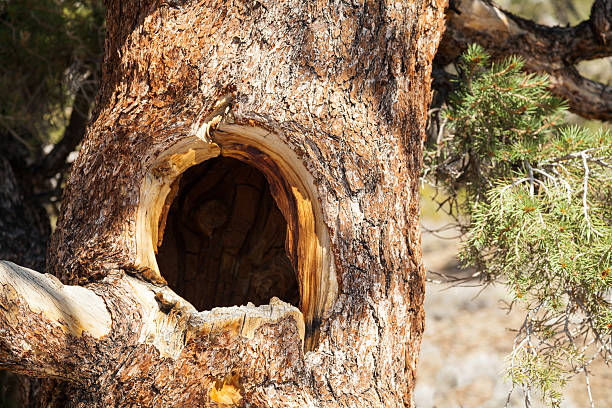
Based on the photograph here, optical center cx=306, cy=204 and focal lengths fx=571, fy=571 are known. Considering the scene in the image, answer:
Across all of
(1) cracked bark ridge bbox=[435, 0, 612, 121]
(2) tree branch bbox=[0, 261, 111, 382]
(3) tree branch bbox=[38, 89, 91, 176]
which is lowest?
(2) tree branch bbox=[0, 261, 111, 382]

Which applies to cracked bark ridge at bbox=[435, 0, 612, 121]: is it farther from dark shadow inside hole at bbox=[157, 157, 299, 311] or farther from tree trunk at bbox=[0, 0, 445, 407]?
dark shadow inside hole at bbox=[157, 157, 299, 311]

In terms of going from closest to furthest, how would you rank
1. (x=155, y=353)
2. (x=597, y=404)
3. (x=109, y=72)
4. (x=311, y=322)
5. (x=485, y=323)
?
1. (x=155, y=353)
2. (x=311, y=322)
3. (x=109, y=72)
4. (x=597, y=404)
5. (x=485, y=323)

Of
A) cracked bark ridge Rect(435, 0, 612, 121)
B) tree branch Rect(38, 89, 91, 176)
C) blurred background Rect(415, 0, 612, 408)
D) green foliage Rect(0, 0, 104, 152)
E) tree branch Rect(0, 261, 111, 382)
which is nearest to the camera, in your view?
tree branch Rect(0, 261, 111, 382)

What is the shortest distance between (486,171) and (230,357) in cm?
167

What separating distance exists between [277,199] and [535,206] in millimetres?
1006

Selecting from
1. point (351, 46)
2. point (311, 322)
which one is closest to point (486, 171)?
point (351, 46)

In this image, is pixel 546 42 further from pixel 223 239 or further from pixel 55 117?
pixel 55 117

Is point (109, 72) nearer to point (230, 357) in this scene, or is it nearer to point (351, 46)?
point (351, 46)

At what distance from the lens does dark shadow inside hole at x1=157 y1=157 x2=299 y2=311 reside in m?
2.67

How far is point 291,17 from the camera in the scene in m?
1.90

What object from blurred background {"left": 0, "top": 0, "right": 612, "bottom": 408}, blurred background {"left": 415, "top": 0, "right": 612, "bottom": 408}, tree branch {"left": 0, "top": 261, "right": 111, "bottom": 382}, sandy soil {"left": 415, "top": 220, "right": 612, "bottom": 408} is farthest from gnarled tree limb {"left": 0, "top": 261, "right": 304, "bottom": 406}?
sandy soil {"left": 415, "top": 220, "right": 612, "bottom": 408}

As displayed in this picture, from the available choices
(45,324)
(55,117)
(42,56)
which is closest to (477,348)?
(55,117)

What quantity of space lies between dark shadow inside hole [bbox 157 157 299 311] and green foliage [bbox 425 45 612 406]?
87 cm

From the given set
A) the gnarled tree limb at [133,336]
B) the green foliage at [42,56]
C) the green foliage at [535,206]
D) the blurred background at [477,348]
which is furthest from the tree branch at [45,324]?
the blurred background at [477,348]
